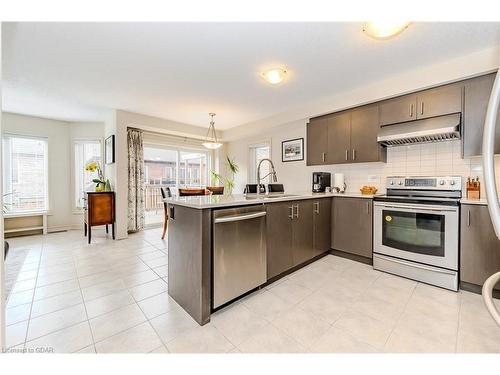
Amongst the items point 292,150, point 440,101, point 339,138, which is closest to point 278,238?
point 339,138

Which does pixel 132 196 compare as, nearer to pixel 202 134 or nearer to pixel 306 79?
pixel 202 134

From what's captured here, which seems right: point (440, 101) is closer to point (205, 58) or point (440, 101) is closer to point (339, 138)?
point (339, 138)

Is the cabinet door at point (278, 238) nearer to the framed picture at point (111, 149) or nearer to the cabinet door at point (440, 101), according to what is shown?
the cabinet door at point (440, 101)

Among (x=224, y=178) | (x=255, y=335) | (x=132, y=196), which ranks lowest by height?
(x=255, y=335)

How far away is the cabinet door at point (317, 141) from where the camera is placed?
137 inches

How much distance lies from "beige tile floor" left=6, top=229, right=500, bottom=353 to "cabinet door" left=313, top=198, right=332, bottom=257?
12.3 inches

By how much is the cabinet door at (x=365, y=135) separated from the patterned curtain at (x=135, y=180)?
411 cm

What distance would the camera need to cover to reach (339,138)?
3283 millimetres

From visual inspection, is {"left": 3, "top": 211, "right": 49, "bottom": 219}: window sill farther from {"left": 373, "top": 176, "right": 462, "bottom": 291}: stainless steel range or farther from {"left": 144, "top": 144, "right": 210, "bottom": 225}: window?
{"left": 373, "top": 176, "right": 462, "bottom": 291}: stainless steel range

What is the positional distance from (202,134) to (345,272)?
4.18m

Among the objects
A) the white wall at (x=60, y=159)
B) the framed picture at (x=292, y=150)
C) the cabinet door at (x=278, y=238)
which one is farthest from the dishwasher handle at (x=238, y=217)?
the white wall at (x=60, y=159)

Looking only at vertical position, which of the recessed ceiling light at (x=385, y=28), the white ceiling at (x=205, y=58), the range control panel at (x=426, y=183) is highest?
the white ceiling at (x=205, y=58)
